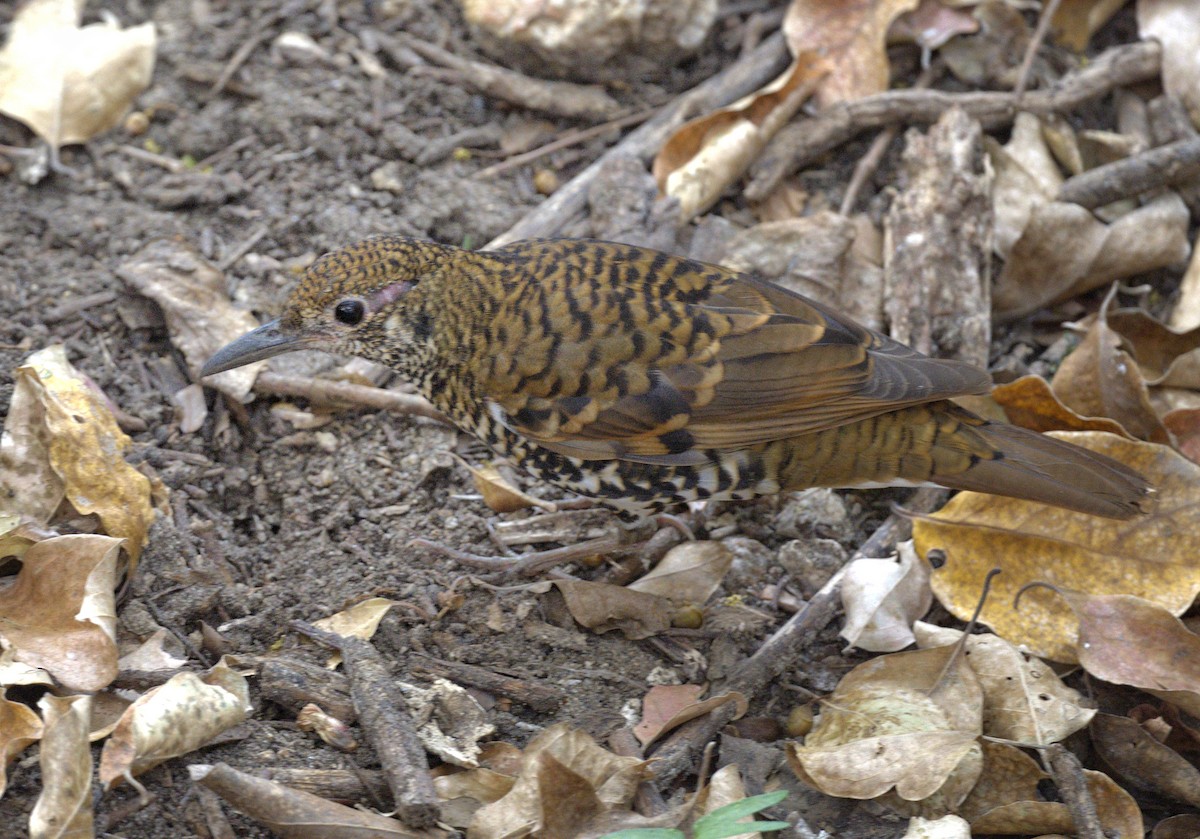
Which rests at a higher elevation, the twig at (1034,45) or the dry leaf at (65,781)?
the twig at (1034,45)

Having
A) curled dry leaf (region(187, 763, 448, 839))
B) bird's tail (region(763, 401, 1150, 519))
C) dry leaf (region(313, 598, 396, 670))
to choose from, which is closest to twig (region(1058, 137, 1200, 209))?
bird's tail (region(763, 401, 1150, 519))

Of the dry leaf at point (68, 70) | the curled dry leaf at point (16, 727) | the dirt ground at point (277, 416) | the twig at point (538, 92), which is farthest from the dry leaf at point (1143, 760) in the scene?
the dry leaf at point (68, 70)

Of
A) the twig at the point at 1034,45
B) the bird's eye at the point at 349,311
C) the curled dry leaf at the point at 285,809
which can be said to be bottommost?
the curled dry leaf at the point at 285,809

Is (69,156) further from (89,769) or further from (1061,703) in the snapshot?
(1061,703)

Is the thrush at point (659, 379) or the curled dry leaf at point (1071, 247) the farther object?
the curled dry leaf at point (1071, 247)

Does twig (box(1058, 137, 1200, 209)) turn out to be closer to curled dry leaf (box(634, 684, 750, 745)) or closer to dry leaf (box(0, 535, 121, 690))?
curled dry leaf (box(634, 684, 750, 745))

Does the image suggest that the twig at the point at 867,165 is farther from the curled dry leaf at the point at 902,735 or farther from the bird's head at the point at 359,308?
the curled dry leaf at the point at 902,735

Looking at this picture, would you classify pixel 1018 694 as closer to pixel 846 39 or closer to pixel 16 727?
Answer: pixel 16 727

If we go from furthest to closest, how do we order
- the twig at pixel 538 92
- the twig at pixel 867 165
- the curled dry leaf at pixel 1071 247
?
the twig at pixel 538 92
the twig at pixel 867 165
the curled dry leaf at pixel 1071 247
